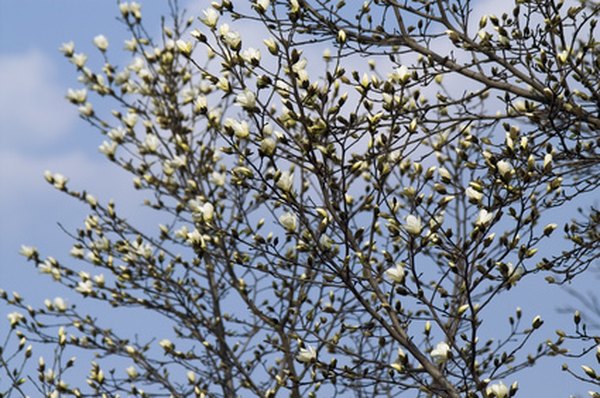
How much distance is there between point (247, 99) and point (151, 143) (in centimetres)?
397

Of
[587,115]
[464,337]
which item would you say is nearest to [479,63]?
[587,115]

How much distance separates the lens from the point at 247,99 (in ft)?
15.6

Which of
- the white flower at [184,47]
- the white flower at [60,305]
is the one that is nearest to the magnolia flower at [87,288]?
the white flower at [60,305]

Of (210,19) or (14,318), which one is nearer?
(210,19)

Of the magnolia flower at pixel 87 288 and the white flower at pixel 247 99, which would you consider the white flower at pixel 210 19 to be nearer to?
the white flower at pixel 247 99

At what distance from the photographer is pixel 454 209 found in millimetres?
8312

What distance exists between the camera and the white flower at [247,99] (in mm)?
4762

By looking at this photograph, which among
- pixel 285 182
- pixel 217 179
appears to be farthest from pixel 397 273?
pixel 217 179

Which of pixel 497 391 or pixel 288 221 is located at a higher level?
pixel 288 221

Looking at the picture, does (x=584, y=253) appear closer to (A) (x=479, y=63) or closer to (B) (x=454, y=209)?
(A) (x=479, y=63)

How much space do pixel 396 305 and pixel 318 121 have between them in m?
1.04

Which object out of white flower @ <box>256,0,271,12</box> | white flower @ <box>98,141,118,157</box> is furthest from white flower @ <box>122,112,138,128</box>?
white flower @ <box>256,0,271,12</box>

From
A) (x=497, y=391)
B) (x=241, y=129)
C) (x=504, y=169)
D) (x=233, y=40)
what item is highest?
(x=233, y=40)

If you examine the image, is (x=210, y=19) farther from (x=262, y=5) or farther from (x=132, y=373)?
(x=132, y=373)
